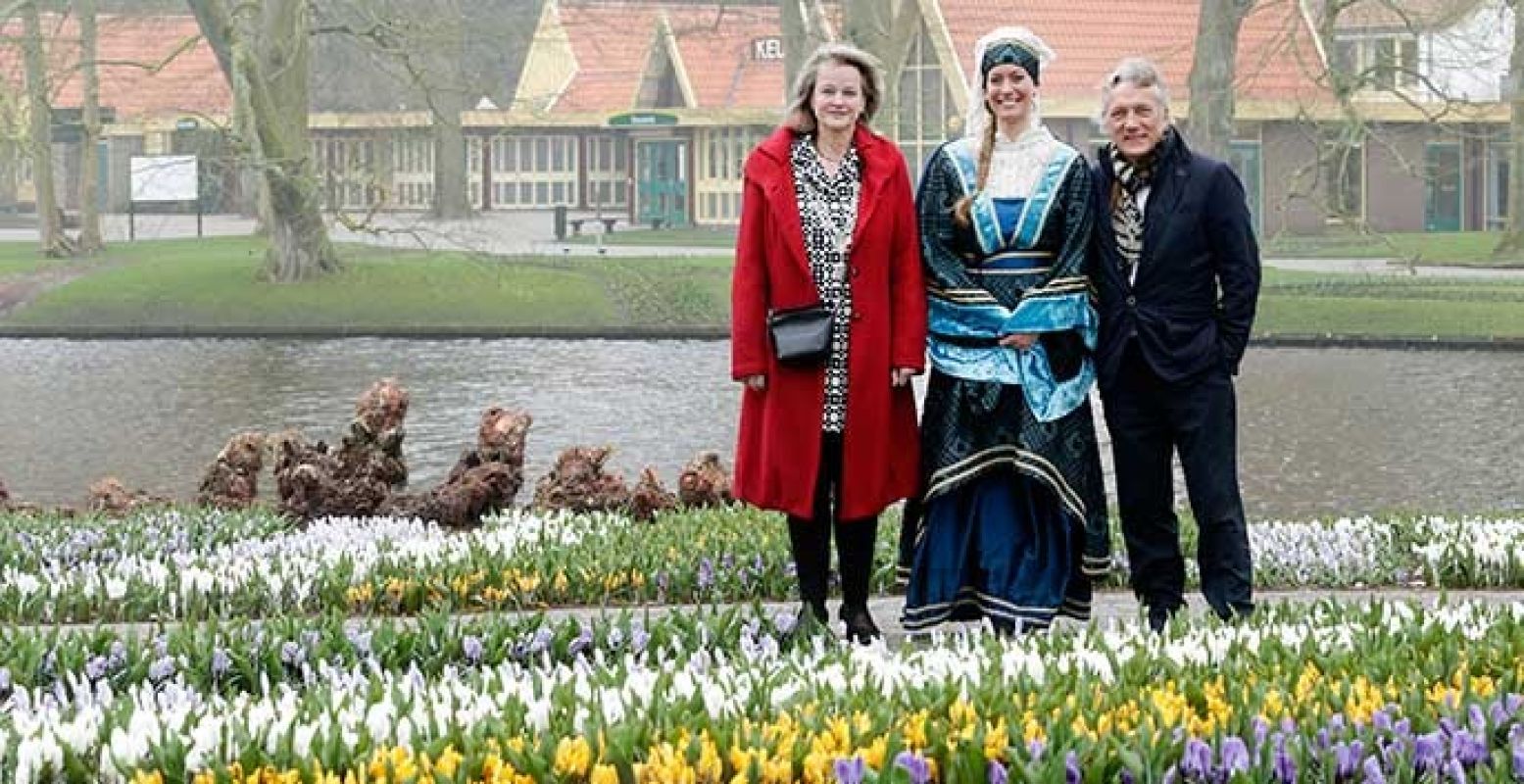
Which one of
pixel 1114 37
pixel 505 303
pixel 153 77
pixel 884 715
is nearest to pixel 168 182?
pixel 153 77

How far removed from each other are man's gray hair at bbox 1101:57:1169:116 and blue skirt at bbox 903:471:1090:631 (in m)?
1.25

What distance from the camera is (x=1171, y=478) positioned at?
28.8ft

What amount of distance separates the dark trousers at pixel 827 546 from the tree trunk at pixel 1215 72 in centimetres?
2698

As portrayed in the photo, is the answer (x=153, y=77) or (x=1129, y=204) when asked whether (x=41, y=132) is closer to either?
(x=153, y=77)

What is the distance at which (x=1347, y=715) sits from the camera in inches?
220

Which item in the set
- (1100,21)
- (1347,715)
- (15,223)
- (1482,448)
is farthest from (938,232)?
(15,223)

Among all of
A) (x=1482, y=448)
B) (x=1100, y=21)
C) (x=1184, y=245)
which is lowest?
(x=1482, y=448)

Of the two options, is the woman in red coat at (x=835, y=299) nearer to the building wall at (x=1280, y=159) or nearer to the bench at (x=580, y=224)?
the bench at (x=580, y=224)

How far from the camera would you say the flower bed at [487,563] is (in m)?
9.42

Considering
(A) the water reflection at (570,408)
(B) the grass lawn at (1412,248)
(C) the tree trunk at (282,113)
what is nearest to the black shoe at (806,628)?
(A) the water reflection at (570,408)

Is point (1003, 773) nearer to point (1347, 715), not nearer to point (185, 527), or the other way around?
point (1347, 715)

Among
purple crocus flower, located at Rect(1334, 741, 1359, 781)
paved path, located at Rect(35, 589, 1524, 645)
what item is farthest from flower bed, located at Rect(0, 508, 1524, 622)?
purple crocus flower, located at Rect(1334, 741, 1359, 781)

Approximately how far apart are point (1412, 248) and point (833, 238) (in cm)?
3930

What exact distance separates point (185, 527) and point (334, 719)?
6344 mm
